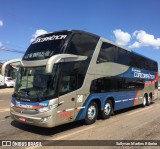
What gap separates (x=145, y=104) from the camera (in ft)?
64.0

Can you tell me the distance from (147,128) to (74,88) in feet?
11.2

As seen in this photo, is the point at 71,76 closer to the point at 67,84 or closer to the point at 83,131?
the point at 67,84

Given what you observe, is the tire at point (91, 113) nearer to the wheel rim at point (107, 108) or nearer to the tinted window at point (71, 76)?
the wheel rim at point (107, 108)

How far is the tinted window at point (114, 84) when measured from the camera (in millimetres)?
11550

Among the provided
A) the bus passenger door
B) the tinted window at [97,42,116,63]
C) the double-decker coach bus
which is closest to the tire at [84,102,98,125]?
the double-decker coach bus

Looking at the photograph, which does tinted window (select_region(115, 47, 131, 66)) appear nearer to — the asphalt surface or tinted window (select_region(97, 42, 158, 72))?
tinted window (select_region(97, 42, 158, 72))

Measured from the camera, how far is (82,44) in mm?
10492

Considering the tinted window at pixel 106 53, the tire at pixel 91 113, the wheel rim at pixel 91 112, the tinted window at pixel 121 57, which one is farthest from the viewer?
the tinted window at pixel 121 57

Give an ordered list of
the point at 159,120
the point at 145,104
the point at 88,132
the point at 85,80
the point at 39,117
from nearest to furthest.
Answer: the point at 39,117 < the point at 88,132 < the point at 85,80 < the point at 159,120 < the point at 145,104

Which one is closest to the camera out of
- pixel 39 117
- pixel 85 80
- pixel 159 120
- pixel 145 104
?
pixel 39 117

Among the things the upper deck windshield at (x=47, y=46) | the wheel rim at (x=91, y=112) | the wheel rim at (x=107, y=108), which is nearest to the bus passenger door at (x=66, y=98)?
the upper deck windshield at (x=47, y=46)

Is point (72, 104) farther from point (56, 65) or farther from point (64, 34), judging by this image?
point (64, 34)

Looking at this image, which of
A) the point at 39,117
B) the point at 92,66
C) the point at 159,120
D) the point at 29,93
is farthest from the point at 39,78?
the point at 159,120

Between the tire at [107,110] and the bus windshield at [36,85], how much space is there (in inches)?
159
